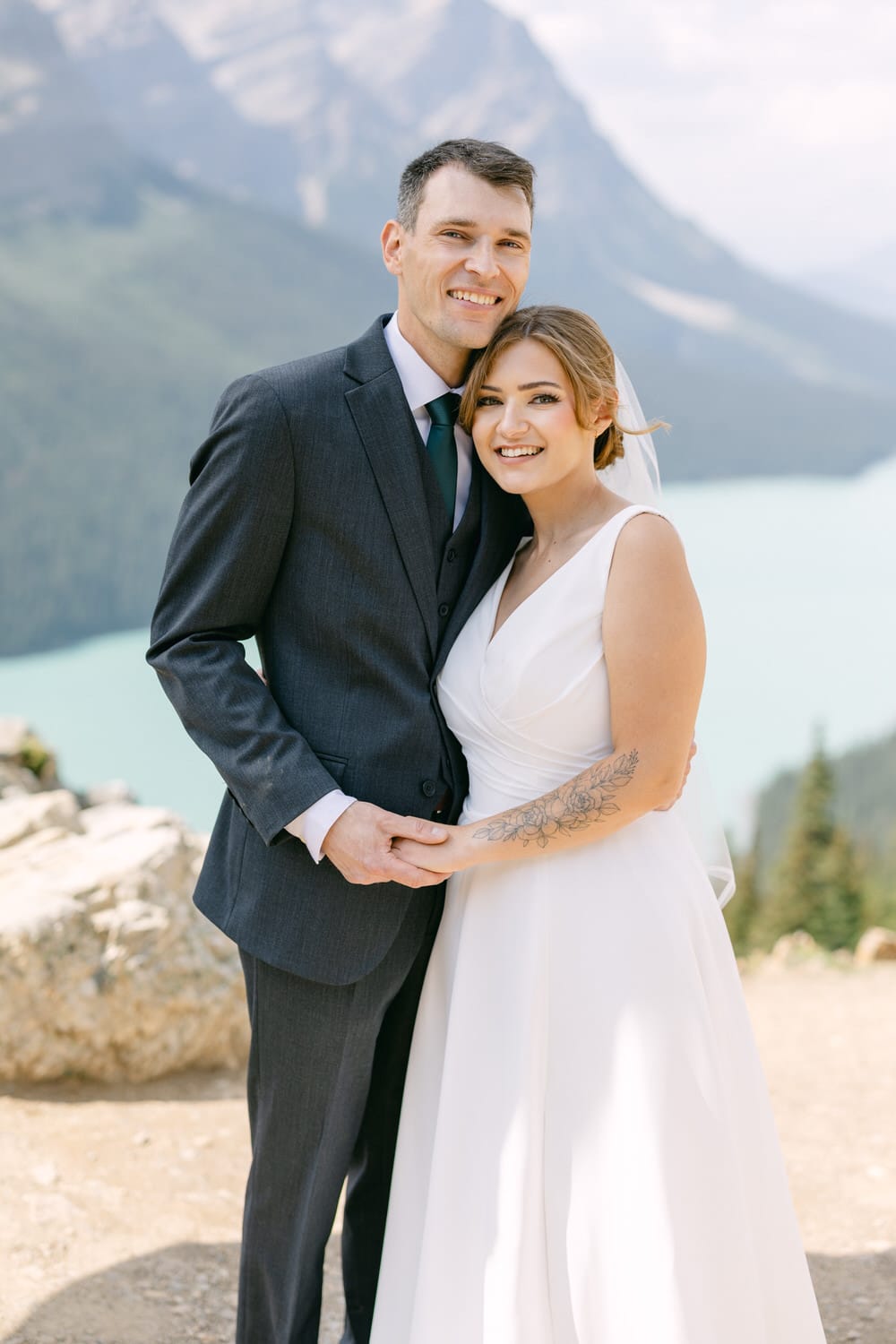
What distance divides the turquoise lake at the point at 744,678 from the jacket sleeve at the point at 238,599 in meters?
15.9

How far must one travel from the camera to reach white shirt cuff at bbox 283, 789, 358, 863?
76.9 inches

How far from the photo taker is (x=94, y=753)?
18.7m

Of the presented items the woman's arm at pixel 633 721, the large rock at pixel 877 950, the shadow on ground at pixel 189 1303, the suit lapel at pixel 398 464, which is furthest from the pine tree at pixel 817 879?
the suit lapel at pixel 398 464

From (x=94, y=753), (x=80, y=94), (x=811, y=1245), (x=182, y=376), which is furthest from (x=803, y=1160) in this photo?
(x=80, y=94)

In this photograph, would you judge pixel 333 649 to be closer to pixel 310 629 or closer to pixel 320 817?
pixel 310 629

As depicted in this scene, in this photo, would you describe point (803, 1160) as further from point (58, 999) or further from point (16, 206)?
point (16, 206)

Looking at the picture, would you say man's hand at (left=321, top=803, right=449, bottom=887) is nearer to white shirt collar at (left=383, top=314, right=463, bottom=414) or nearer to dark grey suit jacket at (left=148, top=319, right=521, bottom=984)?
dark grey suit jacket at (left=148, top=319, right=521, bottom=984)

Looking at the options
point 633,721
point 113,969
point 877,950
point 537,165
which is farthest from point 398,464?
point 537,165

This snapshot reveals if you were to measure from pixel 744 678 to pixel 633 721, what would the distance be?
64.8 ft

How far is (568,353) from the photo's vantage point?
2.03 meters

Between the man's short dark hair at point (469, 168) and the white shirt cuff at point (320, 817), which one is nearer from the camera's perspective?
the white shirt cuff at point (320, 817)

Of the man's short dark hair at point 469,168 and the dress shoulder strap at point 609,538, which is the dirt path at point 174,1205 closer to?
the dress shoulder strap at point 609,538

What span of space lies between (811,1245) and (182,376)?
2462cm

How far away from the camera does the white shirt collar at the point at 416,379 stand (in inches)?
84.2
